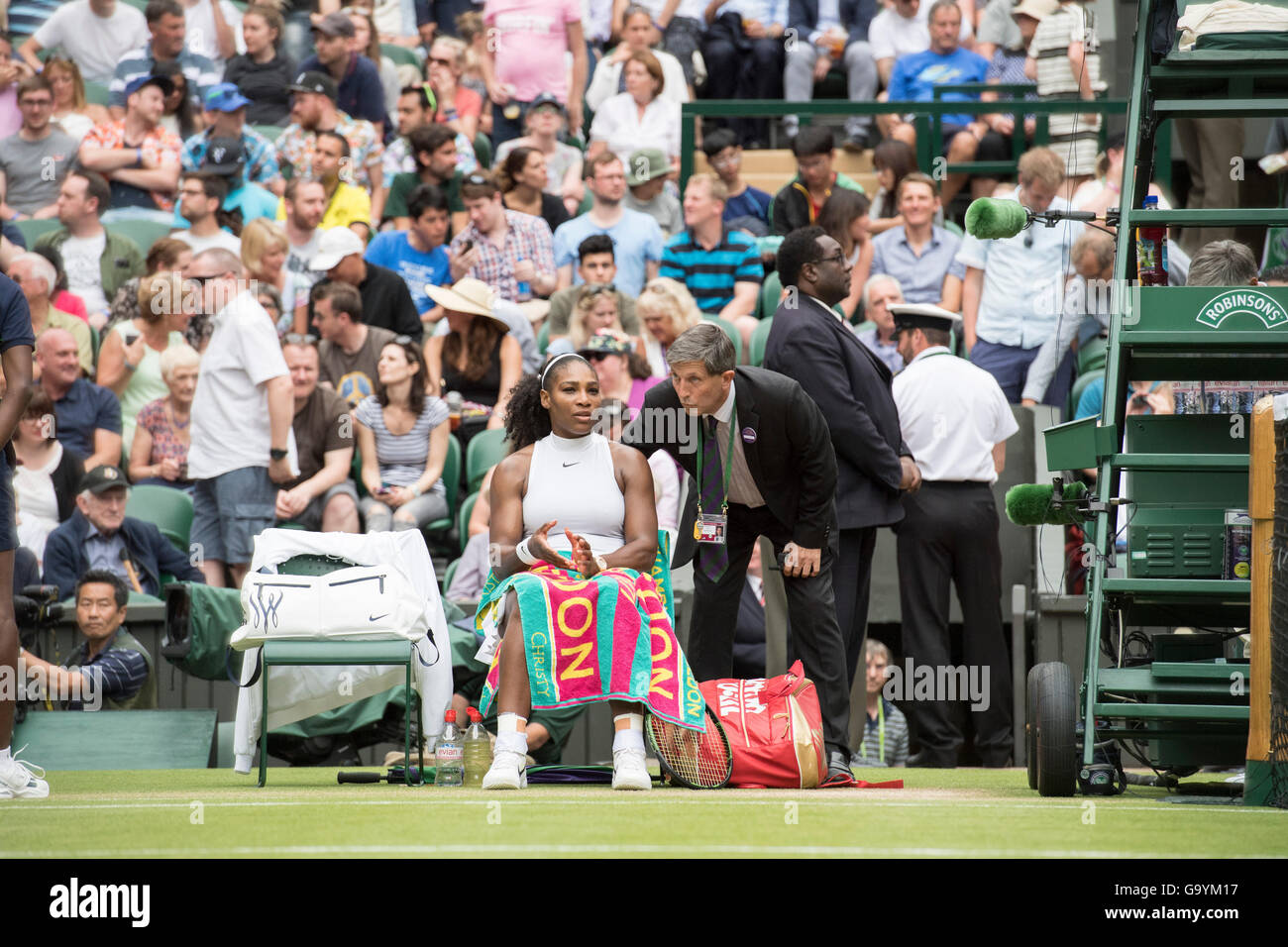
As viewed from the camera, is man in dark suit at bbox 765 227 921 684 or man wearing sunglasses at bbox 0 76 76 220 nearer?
man in dark suit at bbox 765 227 921 684

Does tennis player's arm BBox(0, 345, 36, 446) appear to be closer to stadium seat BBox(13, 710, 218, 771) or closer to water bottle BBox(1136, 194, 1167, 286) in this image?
stadium seat BBox(13, 710, 218, 771)

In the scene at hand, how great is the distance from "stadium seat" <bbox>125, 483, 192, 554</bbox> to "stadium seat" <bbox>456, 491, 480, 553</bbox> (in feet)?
5.46

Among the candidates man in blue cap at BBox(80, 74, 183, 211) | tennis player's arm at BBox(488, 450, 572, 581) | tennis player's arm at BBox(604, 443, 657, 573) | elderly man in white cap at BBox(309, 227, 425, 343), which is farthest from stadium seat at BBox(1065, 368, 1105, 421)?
man in blue cap at BBox(80, 74, 183, 211)

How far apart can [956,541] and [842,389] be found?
1.55 meters

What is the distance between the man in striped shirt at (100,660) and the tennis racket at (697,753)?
3668 millimetres

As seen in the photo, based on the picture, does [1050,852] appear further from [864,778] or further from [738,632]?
[738,632]

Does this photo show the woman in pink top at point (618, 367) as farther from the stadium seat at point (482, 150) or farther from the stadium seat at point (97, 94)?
the stadium seat at point (97, 94)

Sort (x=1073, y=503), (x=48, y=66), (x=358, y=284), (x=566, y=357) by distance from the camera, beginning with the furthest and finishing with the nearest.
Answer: (x=48, y=66) → (x=358, y=284) → (x=566, y=357) → (x=1073, y=503)

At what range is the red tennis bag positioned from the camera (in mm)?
7145

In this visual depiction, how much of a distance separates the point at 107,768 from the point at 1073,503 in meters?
4.76

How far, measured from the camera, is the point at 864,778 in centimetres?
785

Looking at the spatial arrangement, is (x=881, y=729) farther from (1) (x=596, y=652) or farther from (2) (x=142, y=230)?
(2) (x=142, y=230)

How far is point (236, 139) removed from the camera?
14.1 metres

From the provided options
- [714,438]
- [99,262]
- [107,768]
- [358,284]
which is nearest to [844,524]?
[714,438]
